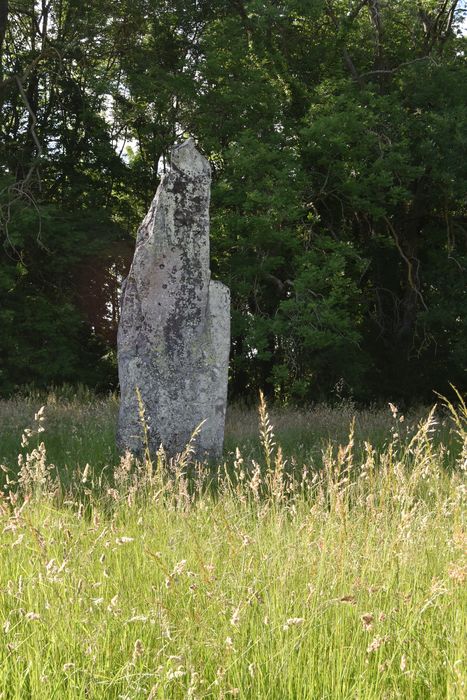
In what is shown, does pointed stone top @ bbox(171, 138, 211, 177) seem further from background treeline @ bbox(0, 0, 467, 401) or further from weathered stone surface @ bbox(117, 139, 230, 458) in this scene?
background treeline @ bbox(0, 0, 467, 401)

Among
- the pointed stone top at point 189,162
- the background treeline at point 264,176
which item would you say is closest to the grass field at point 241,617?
the pointed stone top at point 189,162

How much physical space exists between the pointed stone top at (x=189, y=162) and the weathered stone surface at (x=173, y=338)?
0.37m

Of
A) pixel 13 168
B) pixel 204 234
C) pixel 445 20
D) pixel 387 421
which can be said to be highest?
pixel 445 20

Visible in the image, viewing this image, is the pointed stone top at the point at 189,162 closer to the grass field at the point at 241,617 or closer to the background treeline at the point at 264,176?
the background treeline at the point at 264,176

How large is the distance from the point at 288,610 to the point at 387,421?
350 inches

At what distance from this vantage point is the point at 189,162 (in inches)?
360

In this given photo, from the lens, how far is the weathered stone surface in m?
8.74

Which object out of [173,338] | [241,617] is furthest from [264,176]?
[241,617]

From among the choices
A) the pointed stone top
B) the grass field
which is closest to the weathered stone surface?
the pointed stone top

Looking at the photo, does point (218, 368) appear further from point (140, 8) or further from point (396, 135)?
point (140, 8)

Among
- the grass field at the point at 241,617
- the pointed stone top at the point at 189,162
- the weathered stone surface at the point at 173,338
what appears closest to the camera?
the grass field at the point at 241,617

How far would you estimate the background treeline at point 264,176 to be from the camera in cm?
1441

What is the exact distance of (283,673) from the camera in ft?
9.02

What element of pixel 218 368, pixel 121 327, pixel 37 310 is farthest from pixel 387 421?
pixel 37 310
